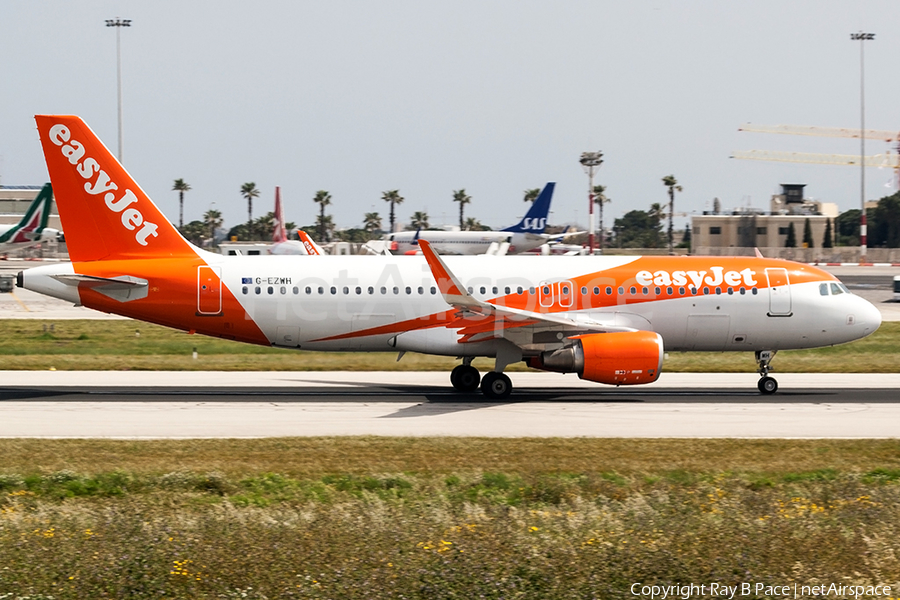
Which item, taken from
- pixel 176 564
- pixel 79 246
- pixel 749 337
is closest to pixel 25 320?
pixel 79 246

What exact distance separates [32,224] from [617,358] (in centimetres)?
6149

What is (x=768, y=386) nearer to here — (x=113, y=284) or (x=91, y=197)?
(x=113, y=284)

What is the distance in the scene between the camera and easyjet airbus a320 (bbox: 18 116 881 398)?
25.5m

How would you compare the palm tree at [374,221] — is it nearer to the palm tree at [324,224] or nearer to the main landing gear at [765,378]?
the palm tree at [324,224]

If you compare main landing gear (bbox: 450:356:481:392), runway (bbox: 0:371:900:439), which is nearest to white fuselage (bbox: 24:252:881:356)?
main landing gear (bbox: 450:356:481:392)

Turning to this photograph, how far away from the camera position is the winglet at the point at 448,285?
23.7m

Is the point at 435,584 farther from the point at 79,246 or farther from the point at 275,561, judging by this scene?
the point at 79,246

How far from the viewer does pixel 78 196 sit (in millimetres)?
25844

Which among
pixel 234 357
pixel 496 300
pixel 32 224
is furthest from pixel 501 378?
pixel 32 224

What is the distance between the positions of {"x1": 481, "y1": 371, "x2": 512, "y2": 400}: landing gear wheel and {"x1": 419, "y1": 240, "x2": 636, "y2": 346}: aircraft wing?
1022mm

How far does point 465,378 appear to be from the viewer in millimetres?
26547

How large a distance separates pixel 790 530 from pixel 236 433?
39.0ft

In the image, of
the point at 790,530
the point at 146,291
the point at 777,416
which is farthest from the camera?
the point at 146,291

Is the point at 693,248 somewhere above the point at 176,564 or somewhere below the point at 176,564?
above
